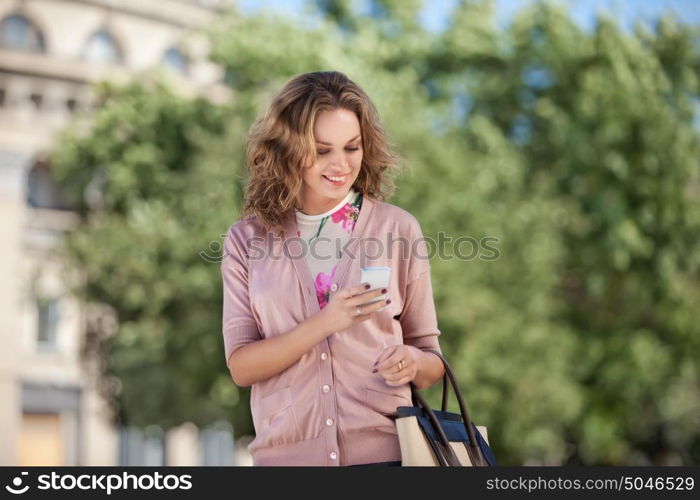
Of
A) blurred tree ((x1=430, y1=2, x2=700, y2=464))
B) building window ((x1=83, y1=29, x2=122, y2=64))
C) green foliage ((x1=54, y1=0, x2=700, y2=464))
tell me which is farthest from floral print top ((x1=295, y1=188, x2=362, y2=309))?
building window ((x1=83, y1=29, x2=122, y2=64))

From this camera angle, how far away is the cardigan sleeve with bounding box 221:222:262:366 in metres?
3.54

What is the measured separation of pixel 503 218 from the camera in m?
22.6

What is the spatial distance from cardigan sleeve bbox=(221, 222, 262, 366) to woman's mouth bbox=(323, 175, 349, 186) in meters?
0.29

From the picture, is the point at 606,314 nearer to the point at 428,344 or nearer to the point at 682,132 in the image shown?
the point at 682,132

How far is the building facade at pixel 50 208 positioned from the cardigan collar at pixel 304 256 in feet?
104

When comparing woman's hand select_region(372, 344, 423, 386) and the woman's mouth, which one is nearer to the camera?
woman's hand select_region(372, 344, 423, 386)

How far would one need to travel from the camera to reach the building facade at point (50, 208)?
120 feet

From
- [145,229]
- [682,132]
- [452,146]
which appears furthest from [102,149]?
[682,132]

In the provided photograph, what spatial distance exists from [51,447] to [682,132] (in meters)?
22.0

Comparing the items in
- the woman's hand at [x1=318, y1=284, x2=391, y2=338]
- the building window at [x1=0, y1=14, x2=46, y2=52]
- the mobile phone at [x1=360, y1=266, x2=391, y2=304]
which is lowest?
the woman's hand at [x1=318, y1=284, x2=391, y2=338]

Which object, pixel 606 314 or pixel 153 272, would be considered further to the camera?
pixel 606 314

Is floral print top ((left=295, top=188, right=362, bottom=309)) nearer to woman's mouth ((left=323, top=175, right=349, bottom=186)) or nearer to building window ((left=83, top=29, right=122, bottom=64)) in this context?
woman's mouth ((left=323, top=175, right=349, bottom=186))

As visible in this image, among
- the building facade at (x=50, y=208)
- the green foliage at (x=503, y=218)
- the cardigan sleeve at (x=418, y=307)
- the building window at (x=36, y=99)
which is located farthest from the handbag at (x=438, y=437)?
the building window at (x=36, y=99)

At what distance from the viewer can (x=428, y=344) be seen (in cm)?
359
